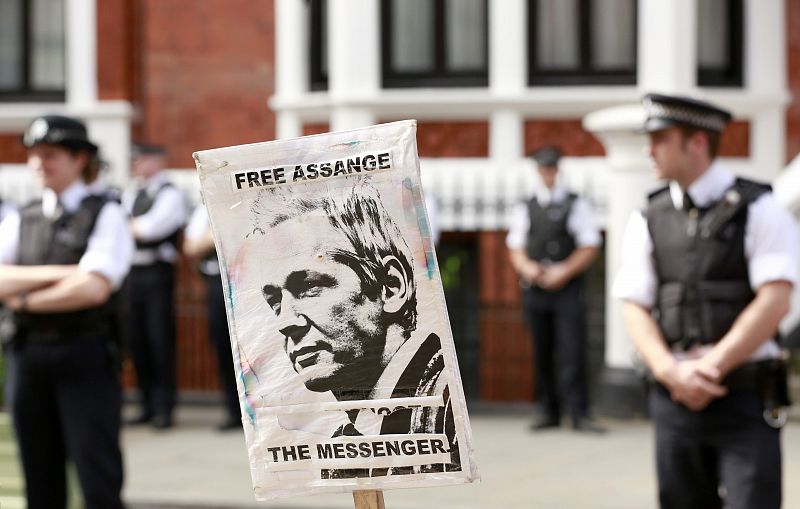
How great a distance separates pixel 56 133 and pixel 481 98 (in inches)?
276

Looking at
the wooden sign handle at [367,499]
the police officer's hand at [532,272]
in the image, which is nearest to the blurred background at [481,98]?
the police officer's hand at [532,272]

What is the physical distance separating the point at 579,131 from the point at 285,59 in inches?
104

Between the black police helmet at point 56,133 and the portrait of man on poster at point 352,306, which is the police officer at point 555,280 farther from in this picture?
the portrait of man on poster at point 352,306

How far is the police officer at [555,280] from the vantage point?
1160 cm

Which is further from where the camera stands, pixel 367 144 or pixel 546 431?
pixel 546 431

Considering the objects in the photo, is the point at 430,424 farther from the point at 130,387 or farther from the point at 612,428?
the point at 130,387

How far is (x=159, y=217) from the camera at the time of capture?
12109 millimetres

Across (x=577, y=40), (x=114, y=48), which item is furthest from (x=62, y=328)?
(x=114, y=48)

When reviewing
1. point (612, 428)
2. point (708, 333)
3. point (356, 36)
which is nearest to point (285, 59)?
point (356, 36)

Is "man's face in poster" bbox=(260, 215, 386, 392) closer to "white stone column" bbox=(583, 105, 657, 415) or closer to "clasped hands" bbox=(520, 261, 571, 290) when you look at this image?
"clasped hands" bbox=(520, 261, 571, 290)

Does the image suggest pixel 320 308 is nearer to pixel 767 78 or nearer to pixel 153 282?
pixel 153 282

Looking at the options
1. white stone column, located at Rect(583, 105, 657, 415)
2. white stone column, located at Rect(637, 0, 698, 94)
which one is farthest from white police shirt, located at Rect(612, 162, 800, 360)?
white stone column, located at Rect(637, 0, 698, 94)

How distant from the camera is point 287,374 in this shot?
13.4 ft

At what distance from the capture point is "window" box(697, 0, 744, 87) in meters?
13.6
